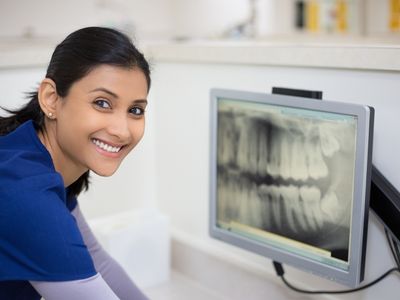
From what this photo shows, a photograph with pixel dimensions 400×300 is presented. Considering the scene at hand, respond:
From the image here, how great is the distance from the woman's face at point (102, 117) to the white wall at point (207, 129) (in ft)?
1.38

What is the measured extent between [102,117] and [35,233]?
21 centimetres

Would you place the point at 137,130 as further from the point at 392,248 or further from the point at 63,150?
the point at 392,248

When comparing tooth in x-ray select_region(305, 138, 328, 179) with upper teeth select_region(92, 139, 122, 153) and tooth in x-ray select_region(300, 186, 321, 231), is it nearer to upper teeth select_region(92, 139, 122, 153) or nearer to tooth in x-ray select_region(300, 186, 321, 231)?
tooth in x-ray select_region(300, 186, 321, 231)

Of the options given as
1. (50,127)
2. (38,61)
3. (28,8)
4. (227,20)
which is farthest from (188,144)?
(227,20)

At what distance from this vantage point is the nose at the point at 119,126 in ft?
3.02

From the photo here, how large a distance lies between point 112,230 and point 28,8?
3.02m

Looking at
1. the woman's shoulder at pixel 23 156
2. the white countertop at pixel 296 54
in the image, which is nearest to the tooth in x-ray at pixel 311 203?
the white countertop at pixel 296 54

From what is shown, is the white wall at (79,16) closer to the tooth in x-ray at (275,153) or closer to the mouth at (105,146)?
the tooth in x-ray at (275,153)

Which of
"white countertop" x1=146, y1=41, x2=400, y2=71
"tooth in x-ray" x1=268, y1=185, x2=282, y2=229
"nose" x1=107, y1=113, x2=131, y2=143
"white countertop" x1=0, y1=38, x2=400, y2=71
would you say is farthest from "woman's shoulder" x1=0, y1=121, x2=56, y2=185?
"white countertop" x1=146, y1=41, x2=400, y2=71

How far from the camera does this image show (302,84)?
4.01 ft

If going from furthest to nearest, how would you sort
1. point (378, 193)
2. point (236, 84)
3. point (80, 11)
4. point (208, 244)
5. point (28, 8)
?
point (80, 11) < point (28, 8) < point (208, 244) < point (236, 84) < point (378, 193)

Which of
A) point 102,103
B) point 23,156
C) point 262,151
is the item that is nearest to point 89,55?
point 102,103

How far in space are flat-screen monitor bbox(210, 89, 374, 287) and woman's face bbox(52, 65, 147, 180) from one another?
0.26m

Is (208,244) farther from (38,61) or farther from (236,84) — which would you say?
(38,61)
